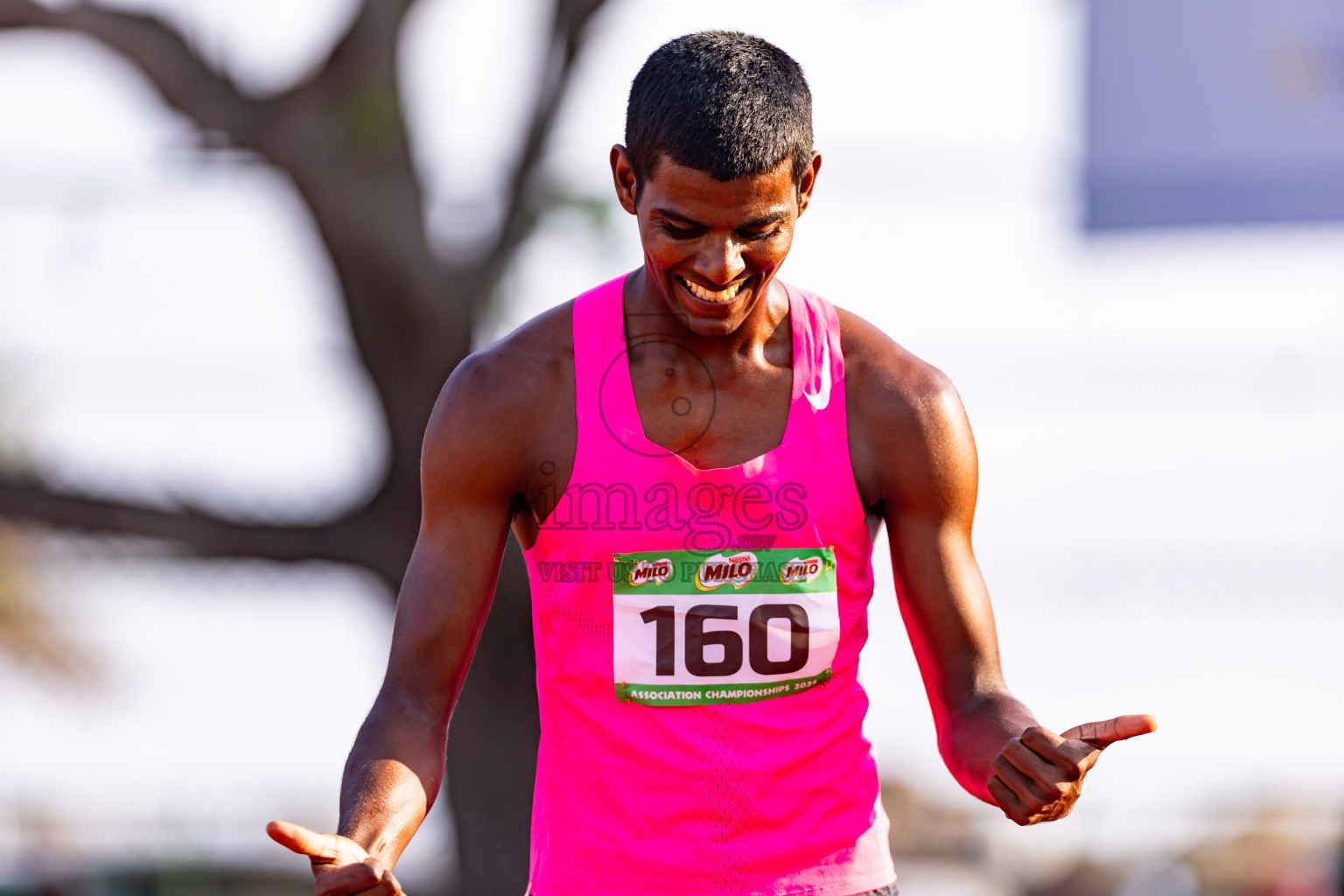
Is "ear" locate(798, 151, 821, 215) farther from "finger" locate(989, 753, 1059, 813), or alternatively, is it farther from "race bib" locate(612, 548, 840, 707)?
"finger" locate(989, 753, 1059, 813)

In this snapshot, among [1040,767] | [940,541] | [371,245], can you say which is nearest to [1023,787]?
[1040,767]

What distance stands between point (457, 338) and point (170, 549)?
1513mm

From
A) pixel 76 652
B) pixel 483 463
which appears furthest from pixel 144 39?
pixel 76 652

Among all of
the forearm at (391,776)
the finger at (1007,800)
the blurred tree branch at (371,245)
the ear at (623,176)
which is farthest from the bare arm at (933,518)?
the blurred tree branch at (371,245)

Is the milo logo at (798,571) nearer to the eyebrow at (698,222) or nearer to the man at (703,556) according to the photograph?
the man at (703,556)

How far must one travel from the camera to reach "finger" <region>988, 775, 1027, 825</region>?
2330 mm

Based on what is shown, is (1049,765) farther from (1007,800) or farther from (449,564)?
(449,564)

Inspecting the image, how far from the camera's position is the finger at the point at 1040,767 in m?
2.24

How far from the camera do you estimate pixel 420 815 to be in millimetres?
2414

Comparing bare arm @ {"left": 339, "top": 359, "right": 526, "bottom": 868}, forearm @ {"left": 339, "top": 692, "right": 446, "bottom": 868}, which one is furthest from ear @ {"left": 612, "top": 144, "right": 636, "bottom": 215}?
forearm @ {"left": 339, "top": 692, "right": 446, "bottom": 868}

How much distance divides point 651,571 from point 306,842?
0.71 m

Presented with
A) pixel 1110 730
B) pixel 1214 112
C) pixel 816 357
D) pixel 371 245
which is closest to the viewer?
pixel 1110 730

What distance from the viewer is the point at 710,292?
8.22 ft

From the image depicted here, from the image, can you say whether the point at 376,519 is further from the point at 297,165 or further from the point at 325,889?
the point at 325,889
